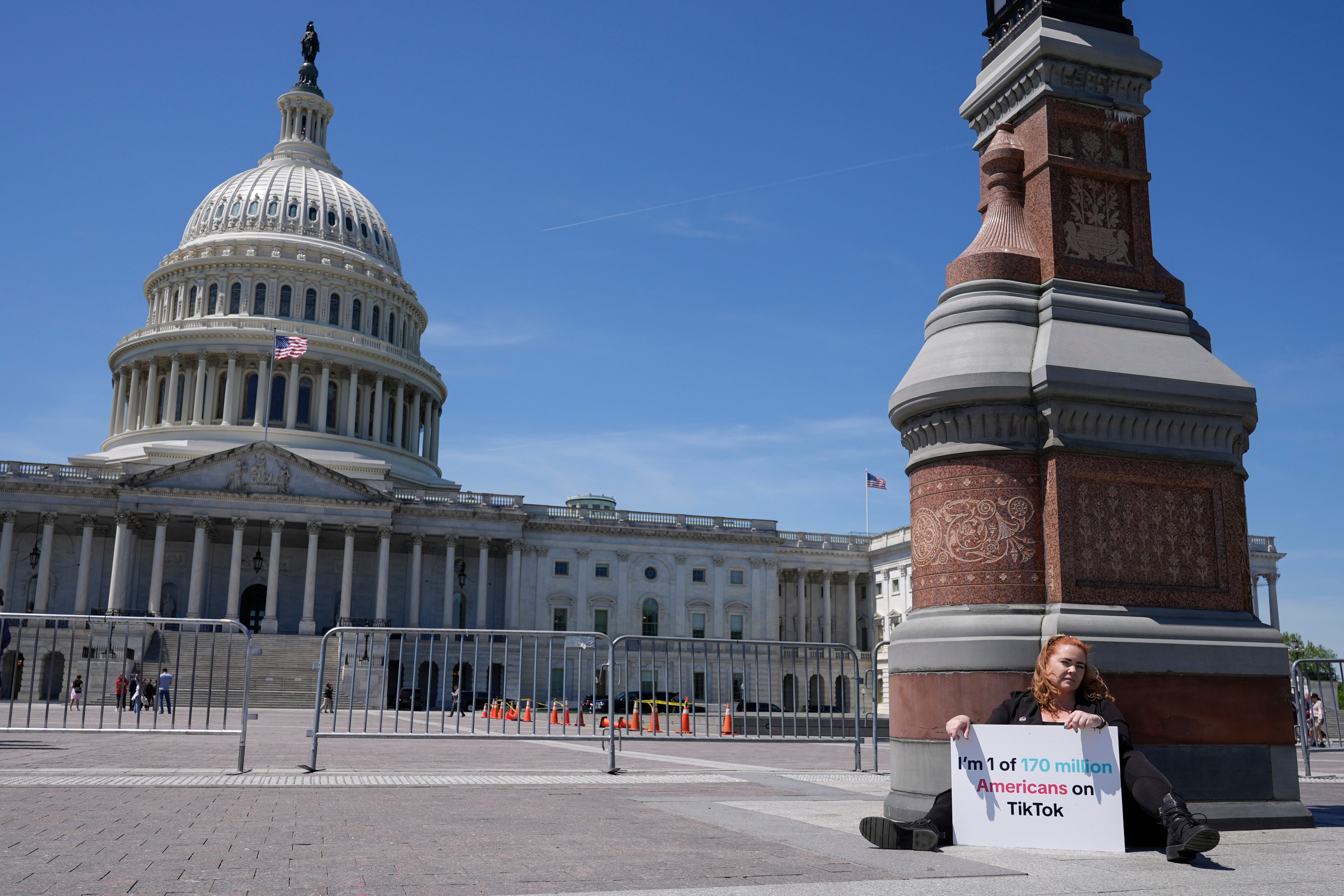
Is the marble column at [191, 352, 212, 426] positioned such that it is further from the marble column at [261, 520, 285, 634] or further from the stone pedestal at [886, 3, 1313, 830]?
the stone pedestal at [886, 3, 1313, 830]

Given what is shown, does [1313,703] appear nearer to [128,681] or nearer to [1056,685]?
[1056,685]

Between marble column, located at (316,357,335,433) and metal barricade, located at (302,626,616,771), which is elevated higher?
marble column, located at (316,357,335,433)

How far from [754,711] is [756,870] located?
15.2 metres

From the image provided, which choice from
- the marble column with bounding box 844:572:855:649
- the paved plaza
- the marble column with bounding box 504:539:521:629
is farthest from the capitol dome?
the paved plaza

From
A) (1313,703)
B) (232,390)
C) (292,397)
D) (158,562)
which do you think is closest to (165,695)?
(1313,703)

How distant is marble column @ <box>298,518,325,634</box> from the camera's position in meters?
73.5

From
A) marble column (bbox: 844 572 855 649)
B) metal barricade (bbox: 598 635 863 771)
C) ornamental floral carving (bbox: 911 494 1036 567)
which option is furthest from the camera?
marble column (bbox: 844 572 855 649)

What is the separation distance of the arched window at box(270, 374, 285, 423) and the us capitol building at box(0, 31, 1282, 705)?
26 cm

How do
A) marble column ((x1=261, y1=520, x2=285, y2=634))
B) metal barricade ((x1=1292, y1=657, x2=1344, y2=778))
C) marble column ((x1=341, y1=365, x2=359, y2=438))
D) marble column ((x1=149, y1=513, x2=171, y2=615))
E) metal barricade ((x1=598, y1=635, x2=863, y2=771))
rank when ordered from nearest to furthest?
metal barricade ((x1=598, y1=635, x2=863, y2=771)), metal barricade ((x1=1292, y1=657, x2=1344, y2=778)), marble column ((x1=149, y1=513, x2=171, y2=615)), marble column ((x1=261, y1=520, x2=285, y2=634)), marble column ((x1=341, y1=365, x2=359, y2=438))

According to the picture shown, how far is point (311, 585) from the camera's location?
74562 millimetres

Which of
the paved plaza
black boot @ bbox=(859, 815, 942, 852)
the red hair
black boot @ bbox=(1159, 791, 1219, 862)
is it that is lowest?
the paved plaza

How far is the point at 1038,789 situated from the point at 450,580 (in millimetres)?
73914

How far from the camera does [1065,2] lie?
12305mm

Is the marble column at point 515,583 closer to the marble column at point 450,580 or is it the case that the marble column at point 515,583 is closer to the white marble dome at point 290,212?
the marble column at point 450,580
